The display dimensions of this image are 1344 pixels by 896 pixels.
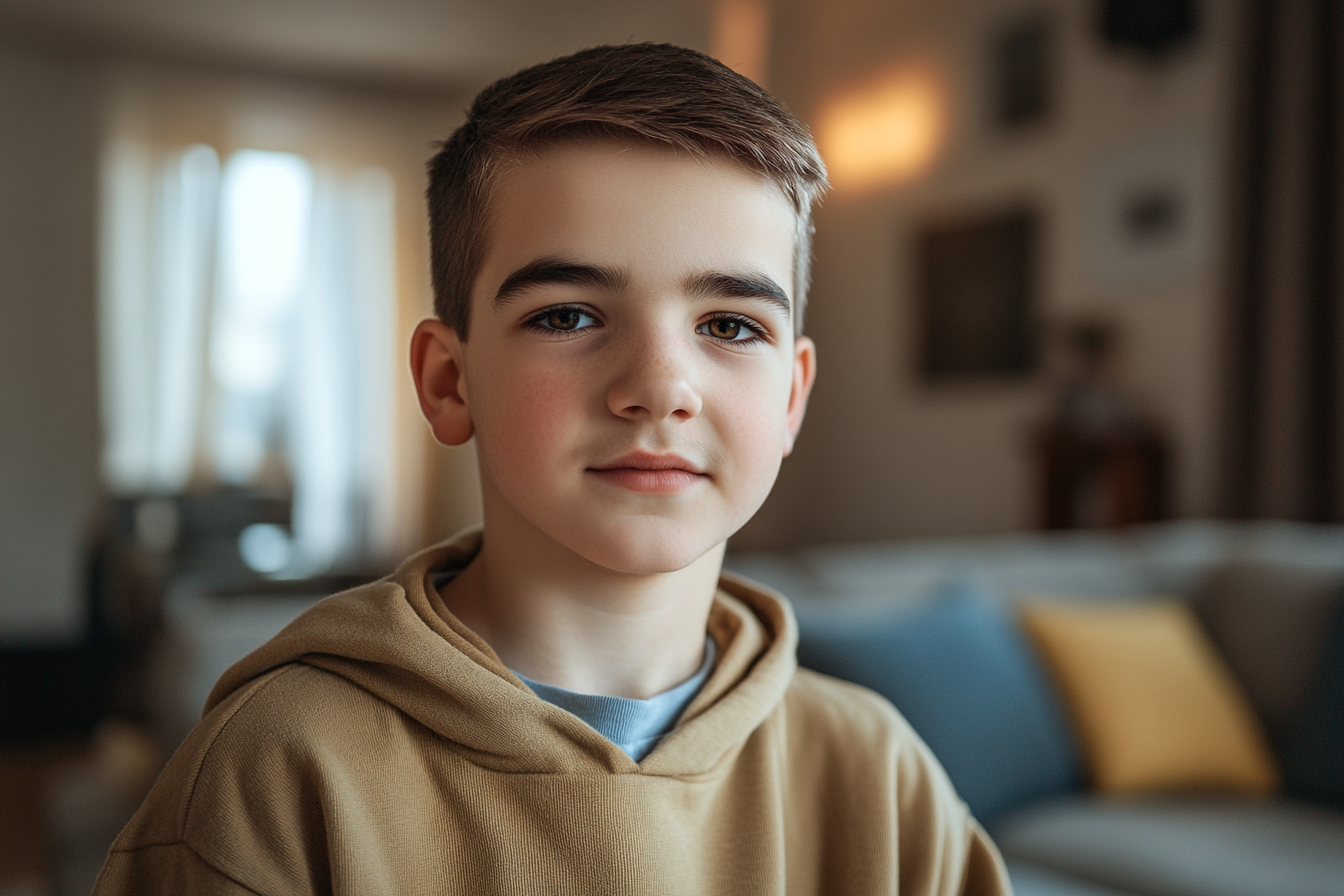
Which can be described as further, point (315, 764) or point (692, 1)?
point (692, 1)

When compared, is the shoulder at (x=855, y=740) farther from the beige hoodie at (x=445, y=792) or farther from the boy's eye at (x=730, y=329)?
the boy's eye at (x=730, y=329)

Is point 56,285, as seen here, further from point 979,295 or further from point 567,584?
point 567,584

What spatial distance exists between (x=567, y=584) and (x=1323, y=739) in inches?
80.8

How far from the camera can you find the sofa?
5.93 feet

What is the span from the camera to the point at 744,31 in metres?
5.13

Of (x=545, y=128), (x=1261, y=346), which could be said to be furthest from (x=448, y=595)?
(x=1261, y=346)

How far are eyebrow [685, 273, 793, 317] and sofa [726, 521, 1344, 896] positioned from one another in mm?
1336

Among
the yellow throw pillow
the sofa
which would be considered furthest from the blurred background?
the yellow throw pillow

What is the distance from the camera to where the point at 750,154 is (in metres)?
0.61

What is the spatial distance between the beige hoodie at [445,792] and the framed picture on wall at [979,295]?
3.93 m

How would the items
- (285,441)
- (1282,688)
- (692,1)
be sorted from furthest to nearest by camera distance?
(285,441), (692,1), (1282,688)

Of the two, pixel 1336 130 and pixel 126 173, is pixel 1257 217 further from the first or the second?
pixel 126 173

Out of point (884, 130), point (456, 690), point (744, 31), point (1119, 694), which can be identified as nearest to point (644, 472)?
point (456, 690)

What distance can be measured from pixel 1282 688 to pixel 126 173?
6.15 meters
